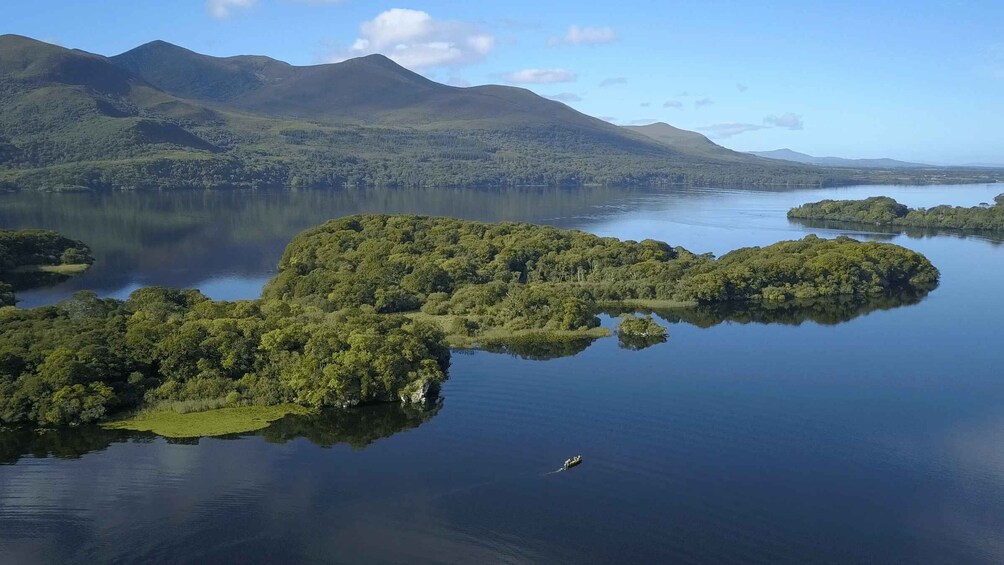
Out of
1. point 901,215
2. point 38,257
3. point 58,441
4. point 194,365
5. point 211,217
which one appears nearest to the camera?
point 58,441

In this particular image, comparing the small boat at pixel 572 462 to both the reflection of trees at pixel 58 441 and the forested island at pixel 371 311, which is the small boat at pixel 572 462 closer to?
the forested island at pixel 371 311

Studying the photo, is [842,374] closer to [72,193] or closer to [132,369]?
[132,369]

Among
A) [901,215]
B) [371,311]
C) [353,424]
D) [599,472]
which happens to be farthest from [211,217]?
[901,215]

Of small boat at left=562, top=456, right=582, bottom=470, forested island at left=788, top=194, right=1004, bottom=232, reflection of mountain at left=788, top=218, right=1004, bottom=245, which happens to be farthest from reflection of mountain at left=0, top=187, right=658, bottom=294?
small boat at left=562, top=456, right=582, bottom=470

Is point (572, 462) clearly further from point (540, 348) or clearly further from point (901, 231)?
point (901, 231)

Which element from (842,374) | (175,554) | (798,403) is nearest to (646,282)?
(842,374)

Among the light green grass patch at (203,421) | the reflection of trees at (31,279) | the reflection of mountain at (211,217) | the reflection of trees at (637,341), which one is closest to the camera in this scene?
the light green grass patch at (203,421)

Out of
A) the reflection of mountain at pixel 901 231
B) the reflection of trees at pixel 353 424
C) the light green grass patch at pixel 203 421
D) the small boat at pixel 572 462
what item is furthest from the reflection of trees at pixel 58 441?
the reflection of mountain at pixel 901 231

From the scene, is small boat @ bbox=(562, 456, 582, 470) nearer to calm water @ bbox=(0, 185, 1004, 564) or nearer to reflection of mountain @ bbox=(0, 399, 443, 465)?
calm water @ bbox=(0, 185, 1004, 564)
